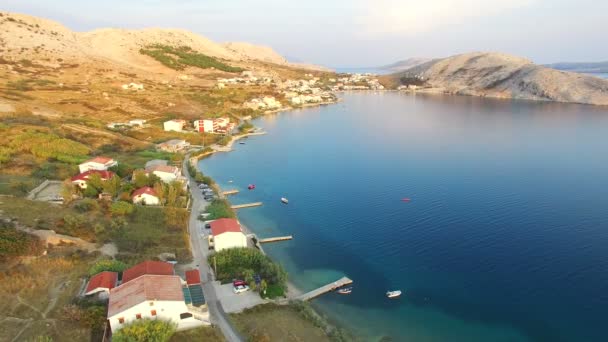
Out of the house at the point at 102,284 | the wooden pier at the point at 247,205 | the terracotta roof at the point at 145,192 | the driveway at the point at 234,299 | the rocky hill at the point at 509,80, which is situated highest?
the rocky hill at the point at 509,80

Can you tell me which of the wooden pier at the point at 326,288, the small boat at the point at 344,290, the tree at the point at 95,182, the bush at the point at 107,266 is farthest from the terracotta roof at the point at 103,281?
the tree at the point at 95,182

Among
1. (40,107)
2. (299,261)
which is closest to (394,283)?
(299,261)

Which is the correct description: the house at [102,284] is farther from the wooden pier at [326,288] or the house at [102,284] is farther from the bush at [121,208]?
the wooden pier at [326,288]

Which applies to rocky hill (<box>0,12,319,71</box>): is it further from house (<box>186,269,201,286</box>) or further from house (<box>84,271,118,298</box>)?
house (<box>186,269,201,286</box>)

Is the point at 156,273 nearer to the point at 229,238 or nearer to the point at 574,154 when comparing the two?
the point at 229,238

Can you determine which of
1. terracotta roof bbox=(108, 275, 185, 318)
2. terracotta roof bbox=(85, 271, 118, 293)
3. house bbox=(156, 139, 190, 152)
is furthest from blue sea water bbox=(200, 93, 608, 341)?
terracotta roof bbox=(85, 271, 118, 293)

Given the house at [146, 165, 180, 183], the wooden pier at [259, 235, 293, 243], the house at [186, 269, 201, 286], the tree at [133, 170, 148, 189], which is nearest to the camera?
the house at [186, 269, 201, 286]

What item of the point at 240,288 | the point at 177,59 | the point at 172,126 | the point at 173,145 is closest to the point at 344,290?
the point at 240,288
